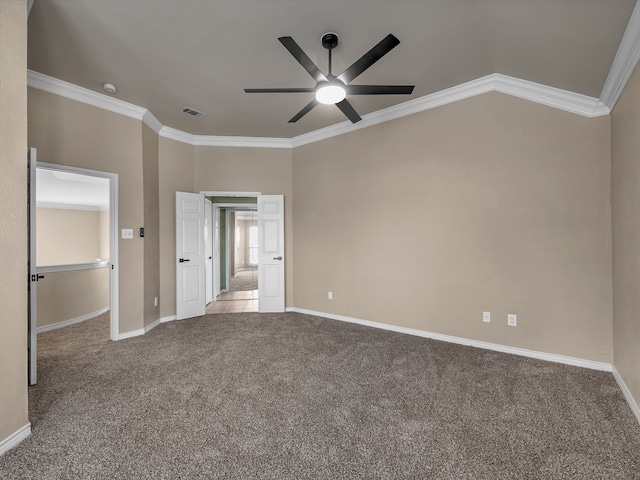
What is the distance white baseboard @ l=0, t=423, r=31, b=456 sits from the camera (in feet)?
5.61

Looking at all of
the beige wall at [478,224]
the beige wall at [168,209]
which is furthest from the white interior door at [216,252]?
the beige wall at [478,224]

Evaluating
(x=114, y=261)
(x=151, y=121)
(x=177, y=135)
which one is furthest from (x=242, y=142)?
(x=114, y=261)

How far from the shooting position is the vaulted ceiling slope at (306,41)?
214cm

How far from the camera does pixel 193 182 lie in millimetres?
4945

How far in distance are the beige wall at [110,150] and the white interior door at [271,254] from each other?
1777 millimetres

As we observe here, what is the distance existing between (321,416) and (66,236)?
8.06 m

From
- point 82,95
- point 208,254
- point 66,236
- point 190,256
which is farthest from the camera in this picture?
point 66,236

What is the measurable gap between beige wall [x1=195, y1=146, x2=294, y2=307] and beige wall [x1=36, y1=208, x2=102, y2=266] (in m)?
4.18

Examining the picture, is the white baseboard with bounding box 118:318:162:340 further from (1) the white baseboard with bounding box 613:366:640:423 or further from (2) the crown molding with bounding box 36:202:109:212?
(2) the crown molding with bounding box 36:202:109:212

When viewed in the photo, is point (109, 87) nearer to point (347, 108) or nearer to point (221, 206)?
point (347, 108)

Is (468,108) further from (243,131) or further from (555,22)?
(243,131)

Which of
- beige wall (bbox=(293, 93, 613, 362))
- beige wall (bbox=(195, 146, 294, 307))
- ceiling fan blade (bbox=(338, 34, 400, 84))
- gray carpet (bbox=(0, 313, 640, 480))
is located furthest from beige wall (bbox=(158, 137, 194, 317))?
ceiling fan blade (bbox=(338, 34, 400, 84))

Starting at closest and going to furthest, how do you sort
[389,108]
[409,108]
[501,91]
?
[501,91], [409,108], [389,108]

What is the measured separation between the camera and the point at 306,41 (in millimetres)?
2557
